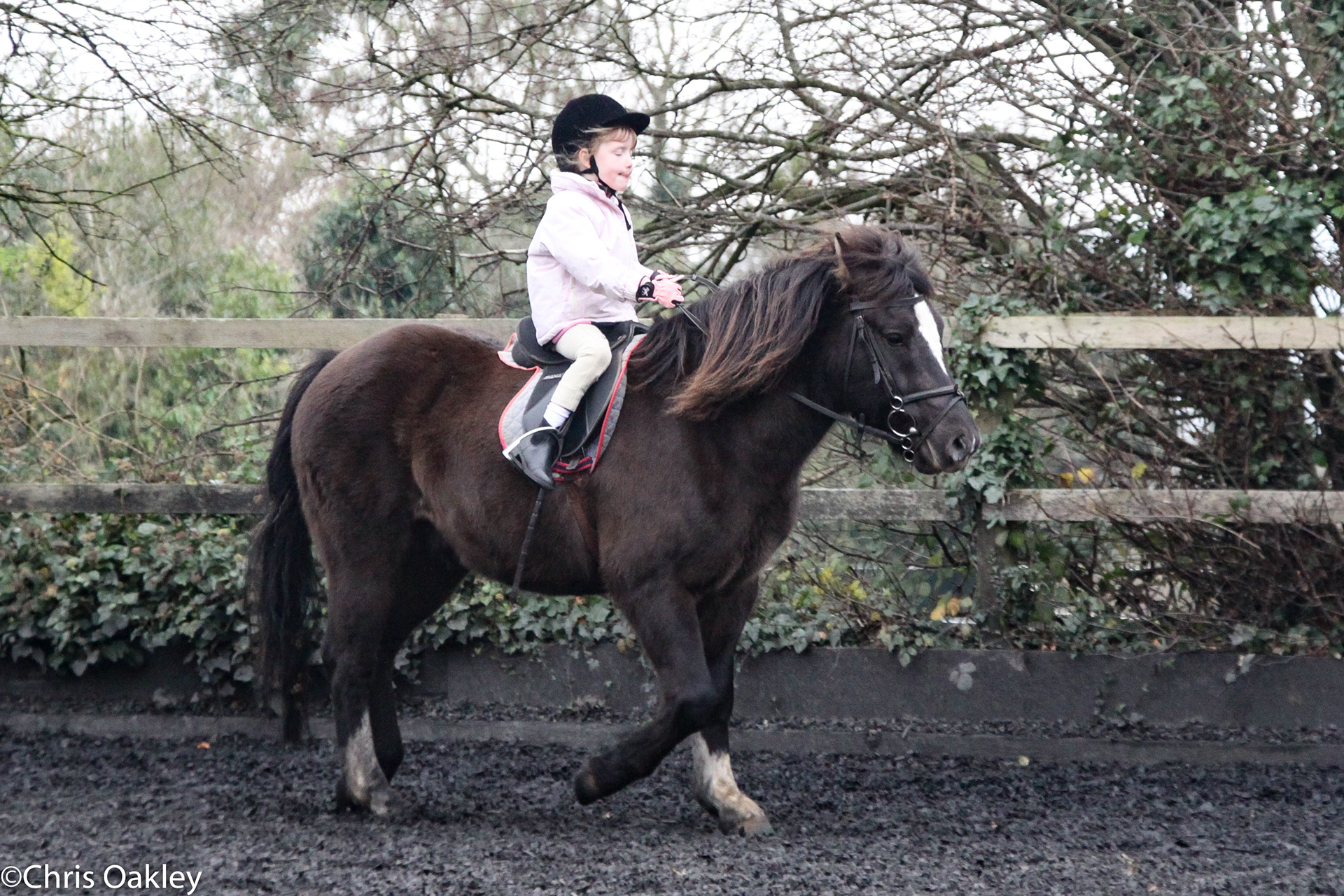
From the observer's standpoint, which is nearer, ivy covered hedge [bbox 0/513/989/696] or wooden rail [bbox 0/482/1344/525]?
wooden rail [bbox 0/482/1344/525]

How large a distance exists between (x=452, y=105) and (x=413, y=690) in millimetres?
3387

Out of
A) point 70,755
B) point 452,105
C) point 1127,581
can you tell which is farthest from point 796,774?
point 452,105

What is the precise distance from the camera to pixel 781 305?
3629mm

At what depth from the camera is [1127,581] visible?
512 centimetres

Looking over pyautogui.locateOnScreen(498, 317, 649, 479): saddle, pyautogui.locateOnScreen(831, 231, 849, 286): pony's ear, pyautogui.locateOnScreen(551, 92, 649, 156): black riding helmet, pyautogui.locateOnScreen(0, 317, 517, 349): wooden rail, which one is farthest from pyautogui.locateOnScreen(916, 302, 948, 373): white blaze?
pyautogui.locateOnScreen(0, 317, 517, 349): wooden rail

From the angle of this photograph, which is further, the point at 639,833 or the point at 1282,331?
the point at 1282,331

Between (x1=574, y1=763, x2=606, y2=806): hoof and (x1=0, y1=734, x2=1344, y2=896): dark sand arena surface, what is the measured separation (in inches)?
5.6

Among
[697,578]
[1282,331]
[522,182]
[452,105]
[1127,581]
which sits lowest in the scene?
[1127,581]

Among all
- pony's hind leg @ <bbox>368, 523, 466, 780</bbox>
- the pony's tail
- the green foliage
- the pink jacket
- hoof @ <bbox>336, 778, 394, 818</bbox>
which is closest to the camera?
the pink jacket

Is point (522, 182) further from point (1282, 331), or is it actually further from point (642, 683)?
point (1282, 331)

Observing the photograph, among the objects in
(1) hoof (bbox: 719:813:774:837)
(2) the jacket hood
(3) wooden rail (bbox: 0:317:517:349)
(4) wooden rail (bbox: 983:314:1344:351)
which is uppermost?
(2) the jacket hood

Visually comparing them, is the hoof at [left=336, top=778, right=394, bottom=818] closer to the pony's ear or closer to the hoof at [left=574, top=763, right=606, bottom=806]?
the hoof at [left=574, top=763, right=606, bottom=806]

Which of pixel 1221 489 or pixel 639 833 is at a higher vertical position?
pixel 1221 489

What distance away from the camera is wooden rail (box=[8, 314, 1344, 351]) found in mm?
4668
